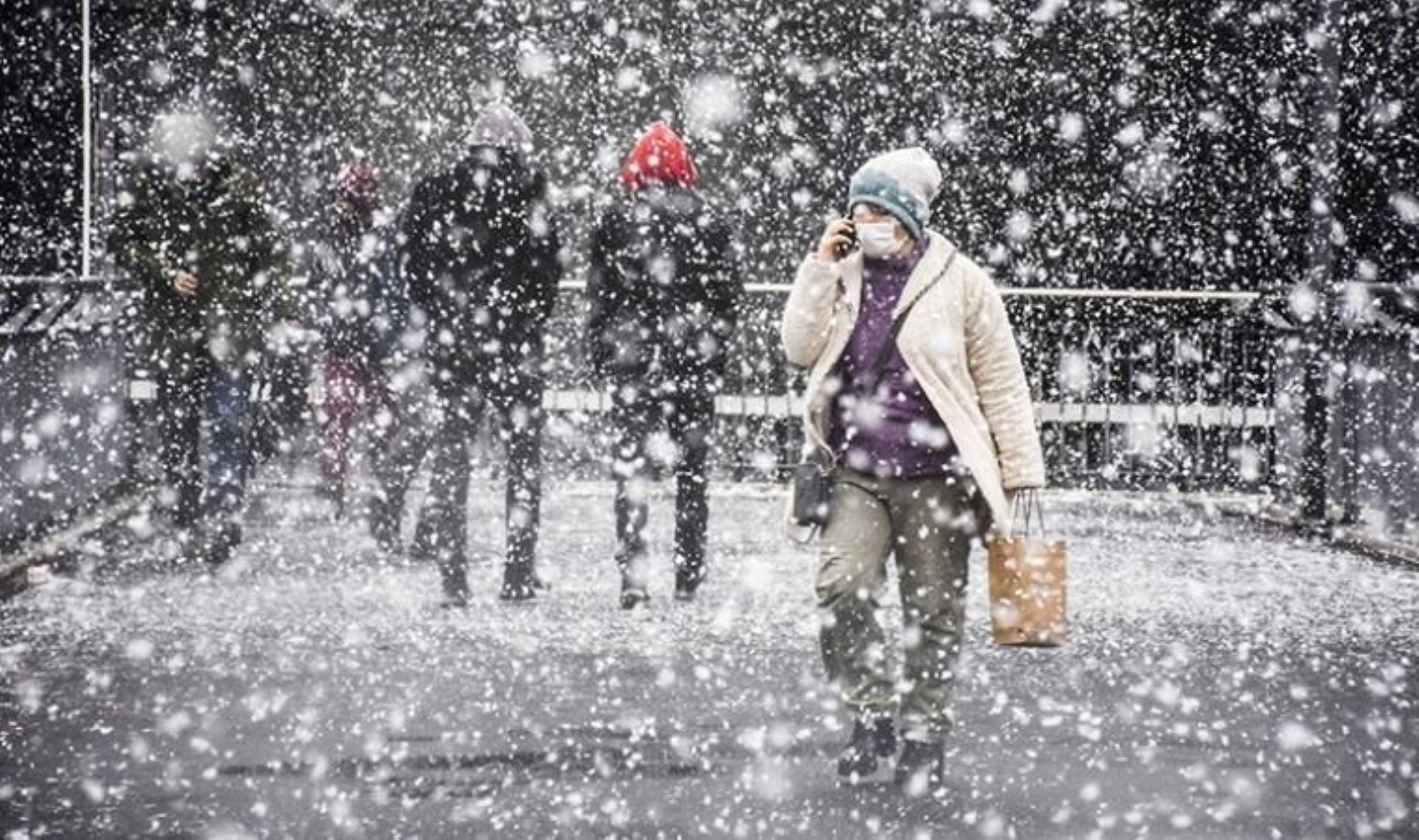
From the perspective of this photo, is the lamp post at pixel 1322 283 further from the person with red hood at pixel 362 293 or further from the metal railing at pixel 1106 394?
the person with red hood at pixel 362 293

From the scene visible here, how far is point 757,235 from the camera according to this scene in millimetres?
18203

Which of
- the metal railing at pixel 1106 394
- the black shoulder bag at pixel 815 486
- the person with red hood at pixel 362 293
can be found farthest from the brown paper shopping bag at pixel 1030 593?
the metal railing at pixel 1106 394

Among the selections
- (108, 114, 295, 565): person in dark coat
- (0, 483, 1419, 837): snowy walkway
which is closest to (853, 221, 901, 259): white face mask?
(0, 483, 1419, 837): snowy walkway

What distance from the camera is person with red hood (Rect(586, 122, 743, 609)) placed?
352 inches

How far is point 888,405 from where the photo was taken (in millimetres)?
5977

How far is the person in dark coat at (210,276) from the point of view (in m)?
10.6

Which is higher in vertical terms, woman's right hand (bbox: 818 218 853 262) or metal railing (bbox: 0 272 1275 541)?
woman's right hand (bbox: 818 218 853 262)

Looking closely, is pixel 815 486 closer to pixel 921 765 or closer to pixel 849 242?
pixel 849 242

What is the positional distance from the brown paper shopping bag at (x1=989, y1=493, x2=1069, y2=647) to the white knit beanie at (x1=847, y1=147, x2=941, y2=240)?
938mm

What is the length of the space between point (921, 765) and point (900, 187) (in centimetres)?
161

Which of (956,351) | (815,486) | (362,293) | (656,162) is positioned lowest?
(815,486)

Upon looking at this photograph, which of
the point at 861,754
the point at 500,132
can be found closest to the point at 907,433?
the point at 861,754

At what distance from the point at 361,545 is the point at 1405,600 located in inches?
214

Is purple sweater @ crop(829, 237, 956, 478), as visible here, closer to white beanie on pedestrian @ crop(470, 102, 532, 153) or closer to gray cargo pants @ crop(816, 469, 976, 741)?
gray cargo pants @ crop(816, 469, 976, 741)
